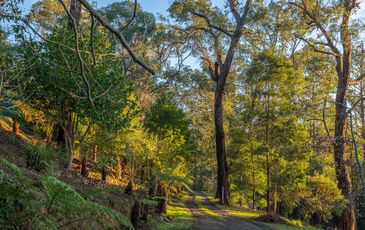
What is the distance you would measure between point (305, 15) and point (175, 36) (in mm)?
8081

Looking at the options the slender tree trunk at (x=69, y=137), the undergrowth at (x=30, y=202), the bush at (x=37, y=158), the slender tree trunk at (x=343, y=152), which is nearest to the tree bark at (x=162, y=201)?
the slender tree trunk at (x=69, y=137)

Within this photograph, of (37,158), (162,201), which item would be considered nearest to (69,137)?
(37,158)

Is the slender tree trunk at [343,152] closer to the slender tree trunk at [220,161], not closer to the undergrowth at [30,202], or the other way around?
the slender tree trunk at [220,161]

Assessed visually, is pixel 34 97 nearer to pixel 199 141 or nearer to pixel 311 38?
pixel 311 38

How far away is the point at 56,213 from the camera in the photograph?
13.4 ft

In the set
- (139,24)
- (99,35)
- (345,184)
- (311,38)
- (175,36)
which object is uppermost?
(139,24)

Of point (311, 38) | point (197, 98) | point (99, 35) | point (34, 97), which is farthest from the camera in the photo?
point (197, 98)

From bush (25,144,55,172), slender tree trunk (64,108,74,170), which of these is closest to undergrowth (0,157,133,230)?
bush (25,144,55,172)

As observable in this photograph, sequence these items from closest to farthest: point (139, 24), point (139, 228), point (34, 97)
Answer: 1. point (139, 228)
2. point (34, 97)
3. point (139, 24)

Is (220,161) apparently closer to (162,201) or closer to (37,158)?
(162,201)

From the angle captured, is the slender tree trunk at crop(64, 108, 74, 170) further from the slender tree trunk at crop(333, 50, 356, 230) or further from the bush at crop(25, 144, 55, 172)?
the slender tree trunk at crop(333, 50, 356, 230)

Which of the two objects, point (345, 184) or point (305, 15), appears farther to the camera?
point (305, 15)

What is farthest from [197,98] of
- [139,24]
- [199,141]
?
[139,24]

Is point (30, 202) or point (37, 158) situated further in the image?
point (37, 158)
